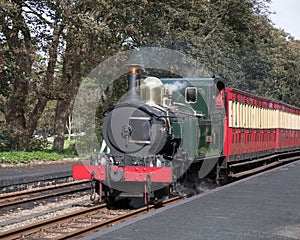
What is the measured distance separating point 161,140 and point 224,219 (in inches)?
110

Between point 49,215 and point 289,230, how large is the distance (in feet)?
16.9


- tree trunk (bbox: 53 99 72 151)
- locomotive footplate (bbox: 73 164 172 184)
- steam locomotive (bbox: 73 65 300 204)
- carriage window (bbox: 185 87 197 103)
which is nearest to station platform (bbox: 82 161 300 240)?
locomotive footplate (bbox: 73 164 172 184)

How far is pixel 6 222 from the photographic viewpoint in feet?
33.1

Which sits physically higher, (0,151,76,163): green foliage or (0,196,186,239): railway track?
(0,151,76,163): green foliage

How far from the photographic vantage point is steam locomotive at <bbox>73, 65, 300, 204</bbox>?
11352 mm

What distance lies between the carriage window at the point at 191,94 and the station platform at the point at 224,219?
235cm

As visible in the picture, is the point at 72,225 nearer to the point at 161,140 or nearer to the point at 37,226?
the point at 37,226

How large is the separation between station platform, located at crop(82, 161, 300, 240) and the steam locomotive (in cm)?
87

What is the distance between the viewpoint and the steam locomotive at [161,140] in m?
11.4

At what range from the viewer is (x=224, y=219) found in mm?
9211

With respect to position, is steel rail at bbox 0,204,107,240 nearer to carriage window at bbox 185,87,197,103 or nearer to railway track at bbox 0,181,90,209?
railway track at bbox 0,181,90,209

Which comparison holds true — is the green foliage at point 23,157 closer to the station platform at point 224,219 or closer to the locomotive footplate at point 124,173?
the locomotive footplate at point 124,173

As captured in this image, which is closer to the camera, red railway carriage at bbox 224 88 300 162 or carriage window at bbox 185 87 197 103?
carriage window at bbox 185 87 197 103

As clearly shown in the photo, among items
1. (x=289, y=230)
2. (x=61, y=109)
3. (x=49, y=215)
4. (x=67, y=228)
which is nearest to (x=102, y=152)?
(x=49, y=215)
